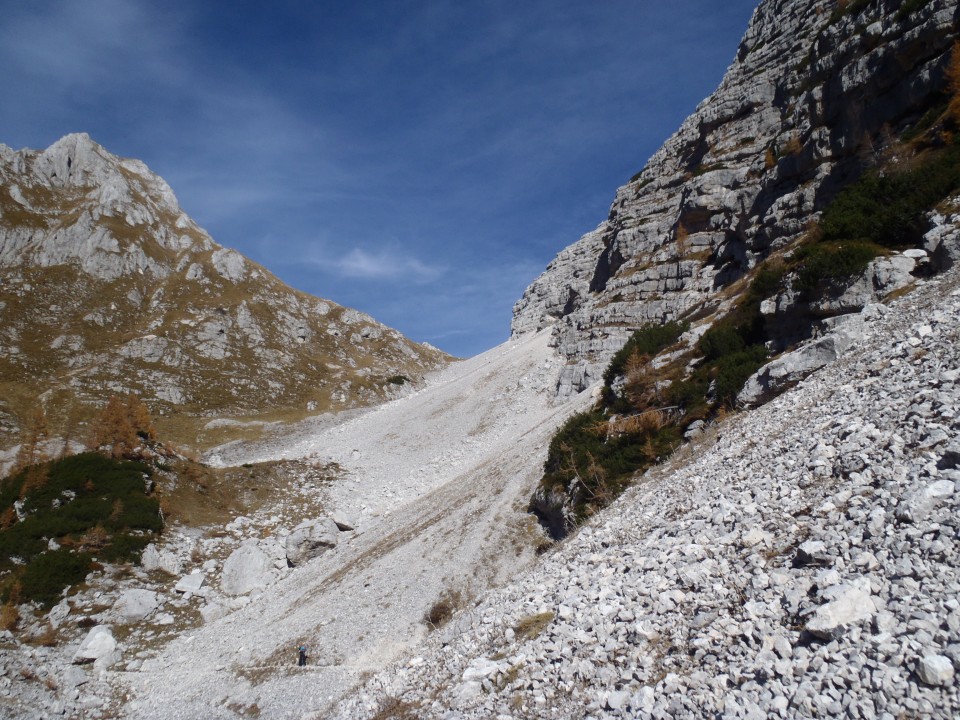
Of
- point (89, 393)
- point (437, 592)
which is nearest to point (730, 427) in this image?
point (437, 592)

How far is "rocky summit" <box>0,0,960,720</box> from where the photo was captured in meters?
8.34

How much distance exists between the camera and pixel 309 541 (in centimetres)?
3759

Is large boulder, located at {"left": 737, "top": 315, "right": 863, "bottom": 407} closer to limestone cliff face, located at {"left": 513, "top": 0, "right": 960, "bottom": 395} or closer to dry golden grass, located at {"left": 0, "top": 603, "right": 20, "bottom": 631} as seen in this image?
limestone cliff face, located at {"left": 513, "top": 0, "right": 960, "bottom": 395}

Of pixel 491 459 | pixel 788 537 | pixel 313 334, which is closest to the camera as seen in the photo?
pixel 788 537

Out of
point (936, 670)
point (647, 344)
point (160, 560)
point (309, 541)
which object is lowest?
point (936, 670)

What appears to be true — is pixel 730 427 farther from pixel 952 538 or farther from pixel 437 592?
pixel 437 592

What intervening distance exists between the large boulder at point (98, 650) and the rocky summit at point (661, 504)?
14cm

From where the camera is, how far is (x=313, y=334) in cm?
11950

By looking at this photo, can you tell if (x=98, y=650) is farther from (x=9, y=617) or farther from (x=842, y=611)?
(x=842, y=611)

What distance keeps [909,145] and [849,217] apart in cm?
1030

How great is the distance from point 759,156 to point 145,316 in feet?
360

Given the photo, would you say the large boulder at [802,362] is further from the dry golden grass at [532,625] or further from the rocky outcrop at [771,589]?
the dry golden grass at [532,625]

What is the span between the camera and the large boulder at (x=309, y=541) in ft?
121


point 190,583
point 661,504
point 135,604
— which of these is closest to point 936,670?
point 661,504
